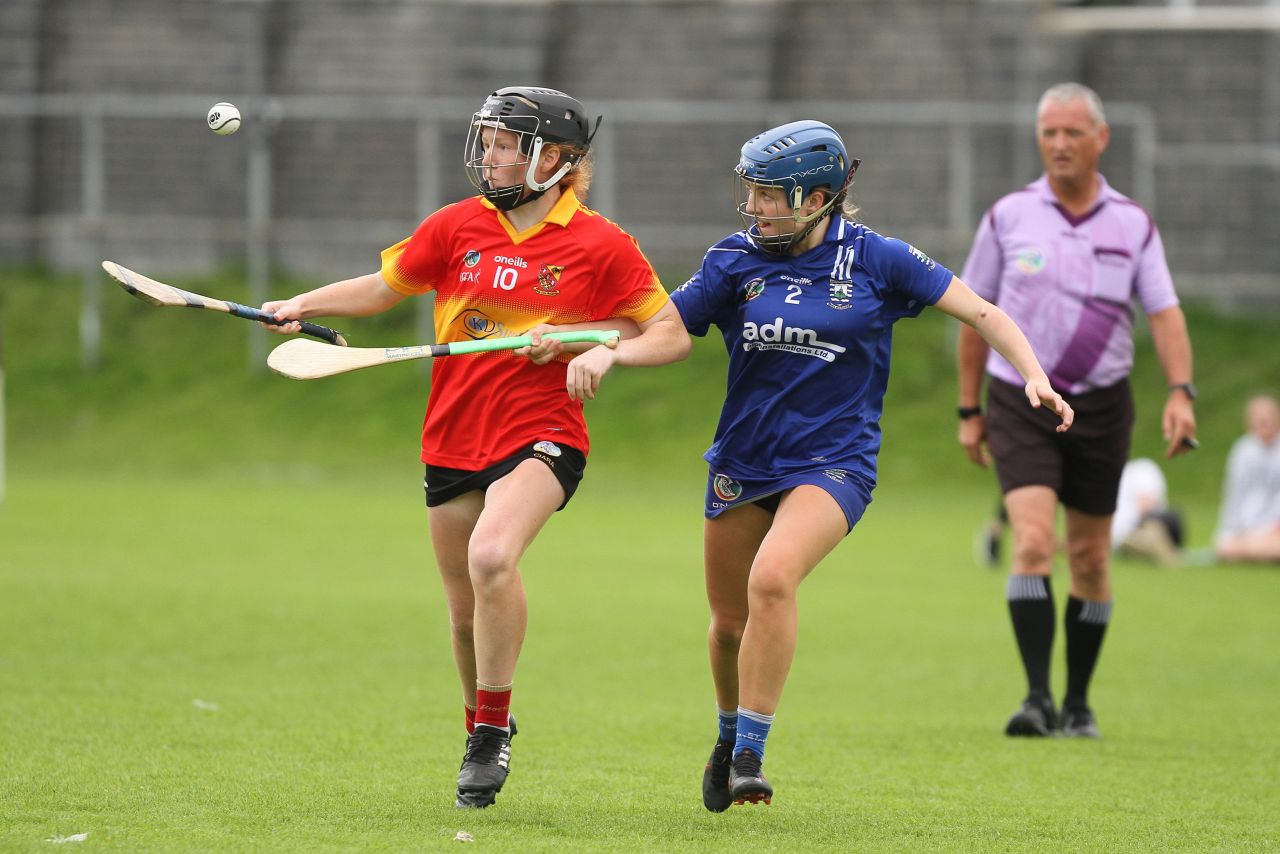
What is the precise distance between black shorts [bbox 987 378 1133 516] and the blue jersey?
2.01m

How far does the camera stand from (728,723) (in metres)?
6.18

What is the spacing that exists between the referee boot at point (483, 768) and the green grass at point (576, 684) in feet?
0.25

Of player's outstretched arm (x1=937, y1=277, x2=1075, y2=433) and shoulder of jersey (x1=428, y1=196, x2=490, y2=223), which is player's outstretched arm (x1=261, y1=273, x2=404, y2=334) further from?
player's outstretched arm (x1=937, y1=277, x2=1075, y2=433)

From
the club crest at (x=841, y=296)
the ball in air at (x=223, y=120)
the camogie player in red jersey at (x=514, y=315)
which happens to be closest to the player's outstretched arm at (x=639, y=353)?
the camogie player in red jersey at (x=514, y=315)

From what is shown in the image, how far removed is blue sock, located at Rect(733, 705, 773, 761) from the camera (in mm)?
5750

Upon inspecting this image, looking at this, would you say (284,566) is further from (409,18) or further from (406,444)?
(409,18)

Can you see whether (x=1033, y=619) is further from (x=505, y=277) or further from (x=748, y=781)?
(x=505, y=277)

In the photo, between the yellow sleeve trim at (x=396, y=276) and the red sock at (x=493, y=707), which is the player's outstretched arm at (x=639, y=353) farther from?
the red sock at (x=493, y=707)

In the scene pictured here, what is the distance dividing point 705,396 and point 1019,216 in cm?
1513

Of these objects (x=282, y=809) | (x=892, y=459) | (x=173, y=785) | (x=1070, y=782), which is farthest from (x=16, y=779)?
(x=892, y=459)

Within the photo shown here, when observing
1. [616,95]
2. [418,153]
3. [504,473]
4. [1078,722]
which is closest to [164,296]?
[504,473]

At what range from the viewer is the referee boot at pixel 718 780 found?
5855 millimetres

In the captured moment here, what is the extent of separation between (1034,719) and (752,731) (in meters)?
2.33

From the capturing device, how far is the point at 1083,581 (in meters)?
8.17
